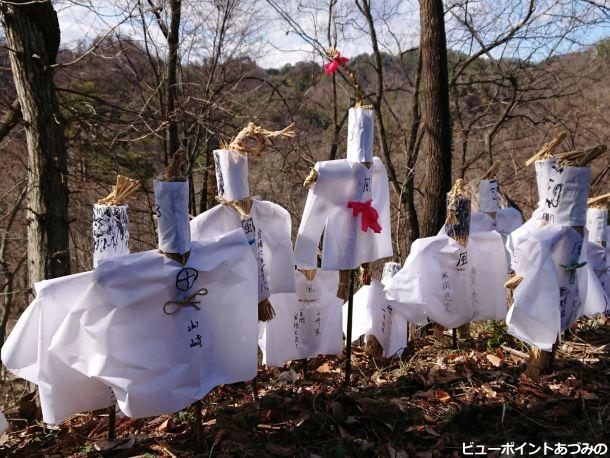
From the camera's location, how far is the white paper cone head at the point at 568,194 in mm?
3070

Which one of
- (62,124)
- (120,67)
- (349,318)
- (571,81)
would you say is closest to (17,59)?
(62,124)

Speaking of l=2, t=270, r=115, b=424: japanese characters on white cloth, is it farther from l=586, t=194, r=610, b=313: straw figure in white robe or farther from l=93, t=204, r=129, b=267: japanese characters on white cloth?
l=586, t=194, r=610, b=313: straw figure in white robe

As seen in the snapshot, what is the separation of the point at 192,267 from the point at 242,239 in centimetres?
35

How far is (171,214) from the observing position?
7.75 feet

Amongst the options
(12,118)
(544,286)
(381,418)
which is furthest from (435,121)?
(12,118)

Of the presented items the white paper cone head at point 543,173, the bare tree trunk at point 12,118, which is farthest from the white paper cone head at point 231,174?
the bare tree trunk at point 12,118

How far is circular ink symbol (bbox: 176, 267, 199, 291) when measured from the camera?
2.37 m

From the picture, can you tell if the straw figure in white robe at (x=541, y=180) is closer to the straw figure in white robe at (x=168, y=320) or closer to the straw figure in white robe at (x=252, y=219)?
the straw figure in white robe at (x=252, y=219)

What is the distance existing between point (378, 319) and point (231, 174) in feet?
5.77

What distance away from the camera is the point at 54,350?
2.33m

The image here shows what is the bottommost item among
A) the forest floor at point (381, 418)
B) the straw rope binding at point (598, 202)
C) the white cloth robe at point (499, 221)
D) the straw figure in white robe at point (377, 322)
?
the forest floor at point (381, 418)

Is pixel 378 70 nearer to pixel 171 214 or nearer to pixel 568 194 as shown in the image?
pixel 568 194

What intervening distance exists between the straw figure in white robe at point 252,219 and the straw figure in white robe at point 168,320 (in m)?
0.45

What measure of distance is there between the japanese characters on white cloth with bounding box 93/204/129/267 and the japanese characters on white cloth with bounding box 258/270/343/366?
4.10 ft
